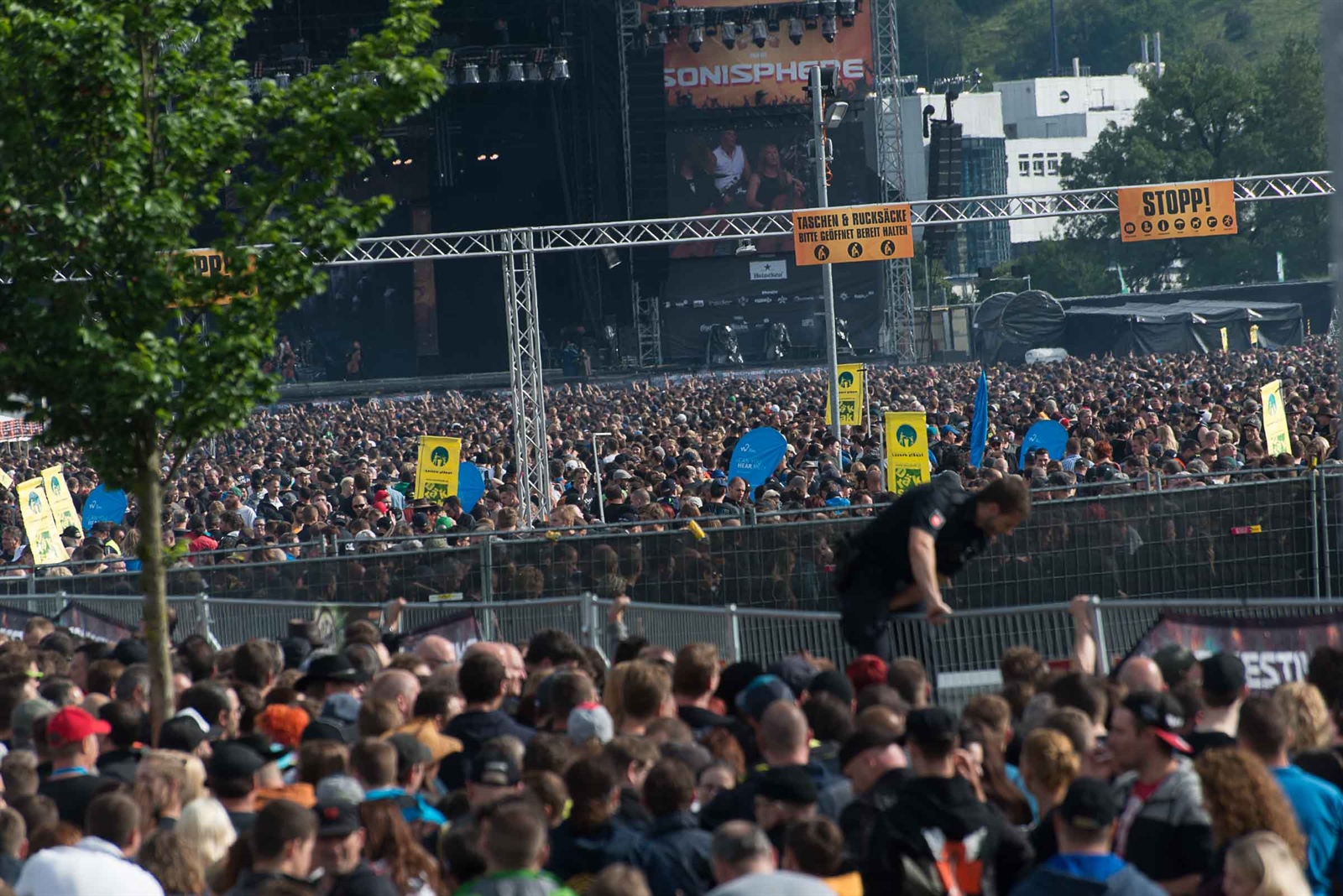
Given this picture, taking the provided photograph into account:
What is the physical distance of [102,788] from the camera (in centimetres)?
579

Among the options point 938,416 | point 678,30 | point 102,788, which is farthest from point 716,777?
point 678,30

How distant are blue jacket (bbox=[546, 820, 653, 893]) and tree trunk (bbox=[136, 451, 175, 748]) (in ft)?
11.3

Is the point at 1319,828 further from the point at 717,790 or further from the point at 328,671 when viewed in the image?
the point at 328,671

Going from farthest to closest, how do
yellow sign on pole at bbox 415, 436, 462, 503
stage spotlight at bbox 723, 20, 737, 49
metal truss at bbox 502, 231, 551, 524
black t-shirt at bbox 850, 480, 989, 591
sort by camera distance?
stage spotlight at bbox 723, 20, 737, 49 < metal truss at bbox 502, 231, 551, 524 < yellow sign on pole at bbox 415, 436, 462, 503 < black t-shirt at bbox 850, 480, 989, 591

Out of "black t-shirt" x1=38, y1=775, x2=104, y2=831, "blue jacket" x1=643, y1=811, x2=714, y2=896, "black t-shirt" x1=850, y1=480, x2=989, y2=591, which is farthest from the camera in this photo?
"black t-shirt" x1=850, y1=480, x2=989, y2=591

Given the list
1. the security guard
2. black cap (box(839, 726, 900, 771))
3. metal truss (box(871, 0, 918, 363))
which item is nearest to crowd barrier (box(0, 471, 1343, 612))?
the security guard

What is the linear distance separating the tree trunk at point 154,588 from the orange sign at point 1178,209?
60.4ft

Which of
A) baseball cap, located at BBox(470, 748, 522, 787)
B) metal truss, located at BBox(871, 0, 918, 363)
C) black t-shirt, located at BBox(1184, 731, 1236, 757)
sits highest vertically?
metal truss, located at BBox(871, 0, 918, 363)

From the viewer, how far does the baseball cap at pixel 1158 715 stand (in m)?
4.92

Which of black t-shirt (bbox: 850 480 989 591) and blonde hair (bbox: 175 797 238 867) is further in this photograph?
black t-shirt (bbox: 850 480 989 591)

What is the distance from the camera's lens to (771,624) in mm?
9539

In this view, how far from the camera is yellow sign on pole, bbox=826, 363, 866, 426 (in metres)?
23.1

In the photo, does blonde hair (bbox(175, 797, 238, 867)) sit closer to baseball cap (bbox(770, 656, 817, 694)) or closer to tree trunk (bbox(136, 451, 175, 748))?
baseball cap (bbox(770, 656, 817, 694))

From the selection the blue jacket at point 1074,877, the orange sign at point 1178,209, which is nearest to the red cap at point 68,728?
the blue jacket at point 1074,877
